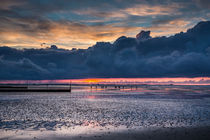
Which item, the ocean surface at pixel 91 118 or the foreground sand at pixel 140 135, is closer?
the foreground sand at pixel 140 135

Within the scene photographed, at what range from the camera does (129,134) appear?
740 inches

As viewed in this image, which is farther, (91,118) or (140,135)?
(91,118)

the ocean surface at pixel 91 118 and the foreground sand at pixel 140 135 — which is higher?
the foreground sand at pixel 140 135

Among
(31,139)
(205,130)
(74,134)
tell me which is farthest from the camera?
(205,130)

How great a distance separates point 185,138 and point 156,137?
2.37 meters

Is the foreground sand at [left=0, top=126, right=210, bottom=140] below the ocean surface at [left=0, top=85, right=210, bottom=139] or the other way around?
the other way around

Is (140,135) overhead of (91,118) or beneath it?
overhead

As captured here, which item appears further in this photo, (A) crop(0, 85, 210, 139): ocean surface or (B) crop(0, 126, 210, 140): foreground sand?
(A) crop(0, 85, 210, 139): ocean surface

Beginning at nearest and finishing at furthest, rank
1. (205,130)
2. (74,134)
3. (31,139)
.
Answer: (31,139) < (74,134) < (205,130)

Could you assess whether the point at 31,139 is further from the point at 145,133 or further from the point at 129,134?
the point at 145,133

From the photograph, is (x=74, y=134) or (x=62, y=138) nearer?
(x=62, y=138)

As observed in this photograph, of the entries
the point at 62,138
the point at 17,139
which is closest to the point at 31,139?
the point at 17,139

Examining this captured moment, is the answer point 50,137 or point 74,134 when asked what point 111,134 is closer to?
point 74,134

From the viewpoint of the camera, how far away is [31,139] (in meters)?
16.5
